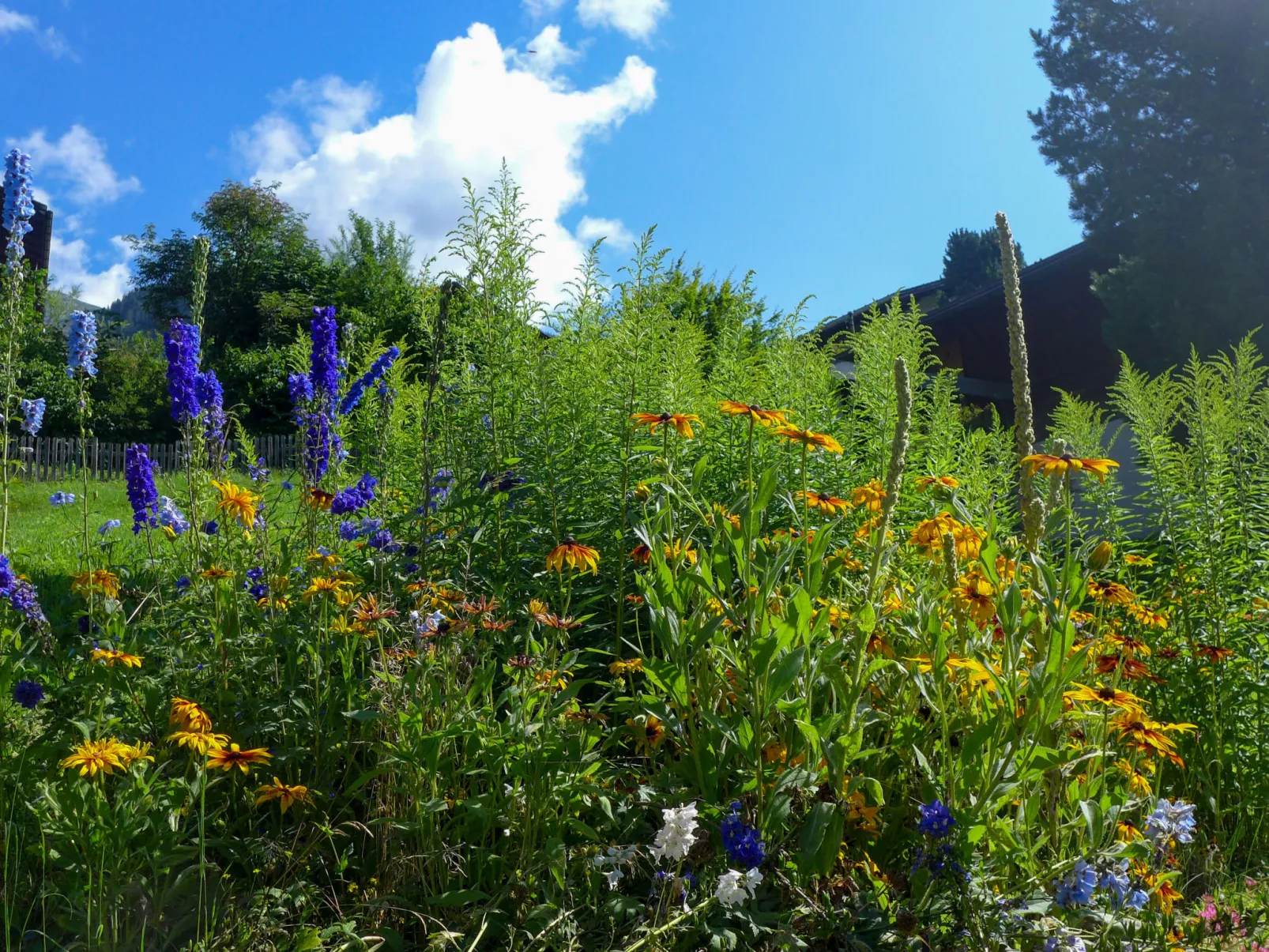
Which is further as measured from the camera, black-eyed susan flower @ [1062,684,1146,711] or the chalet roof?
the chalet roof

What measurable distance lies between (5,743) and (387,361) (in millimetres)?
2173

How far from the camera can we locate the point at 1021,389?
6.52ft

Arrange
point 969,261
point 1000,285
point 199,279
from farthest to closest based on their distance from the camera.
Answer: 1. point 969,261
2. point 1000,285
3. point 199,279

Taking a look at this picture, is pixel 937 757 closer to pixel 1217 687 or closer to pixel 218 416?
pixel 1217 687

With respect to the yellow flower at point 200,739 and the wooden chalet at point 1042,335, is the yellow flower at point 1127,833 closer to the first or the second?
the yellow flower at point 200,739

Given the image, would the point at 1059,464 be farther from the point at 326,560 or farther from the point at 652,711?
the point at 326,560

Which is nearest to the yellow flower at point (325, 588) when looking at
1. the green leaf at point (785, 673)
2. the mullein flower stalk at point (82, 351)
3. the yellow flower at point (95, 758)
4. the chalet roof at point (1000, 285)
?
the yellow flower at point (95, 758)

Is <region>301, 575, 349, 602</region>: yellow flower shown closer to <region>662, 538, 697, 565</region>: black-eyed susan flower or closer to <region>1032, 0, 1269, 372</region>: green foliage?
<region>662, 538, 697, 565</region>: black-eyed susan flower

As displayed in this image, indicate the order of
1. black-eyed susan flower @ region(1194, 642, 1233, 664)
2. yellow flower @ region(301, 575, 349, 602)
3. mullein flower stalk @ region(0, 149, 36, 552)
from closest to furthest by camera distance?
yellow flower @ region(301, 575, 349, 602) → black-eyed susan flower @ region(1194, 642, 1233, 664) → mullein flower stalk @ region(0, 149, 36, 552)

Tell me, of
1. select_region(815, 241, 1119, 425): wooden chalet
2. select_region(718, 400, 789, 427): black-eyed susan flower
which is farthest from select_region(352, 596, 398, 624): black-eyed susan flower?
select_region(815, 241, 1119, 425): wooden chalet

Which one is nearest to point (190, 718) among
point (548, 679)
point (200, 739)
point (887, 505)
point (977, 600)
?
point (200, 739)

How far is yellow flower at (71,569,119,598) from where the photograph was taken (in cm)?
245

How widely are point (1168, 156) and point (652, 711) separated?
1429 centimetres

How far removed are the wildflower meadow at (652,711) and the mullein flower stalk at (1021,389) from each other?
0.6 inches
